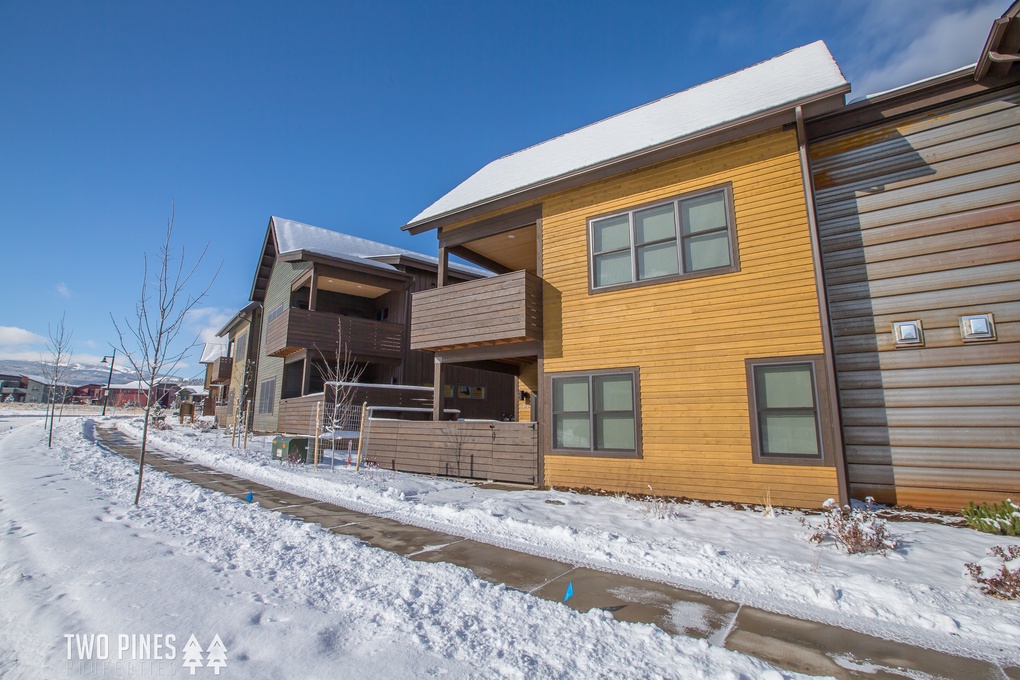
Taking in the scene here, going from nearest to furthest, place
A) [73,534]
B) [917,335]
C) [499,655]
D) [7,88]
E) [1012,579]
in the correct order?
[499,655]
[1012,579]
[73,534]
[917,335]
[7,88]

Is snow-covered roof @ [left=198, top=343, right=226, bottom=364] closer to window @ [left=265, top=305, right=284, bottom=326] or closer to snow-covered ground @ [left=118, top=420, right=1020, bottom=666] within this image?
window @ [left=265, top=305, right=284, bottom=326]

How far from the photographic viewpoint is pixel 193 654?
2869 mm

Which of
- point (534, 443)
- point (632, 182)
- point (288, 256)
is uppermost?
point (288, 256)

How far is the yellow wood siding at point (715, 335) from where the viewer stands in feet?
24.2

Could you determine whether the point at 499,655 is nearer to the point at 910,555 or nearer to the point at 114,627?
the point at 114,627

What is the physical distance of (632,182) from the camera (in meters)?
9.38

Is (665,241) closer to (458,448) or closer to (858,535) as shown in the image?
(858,535)

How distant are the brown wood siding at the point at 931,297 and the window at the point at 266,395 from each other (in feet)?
74.7

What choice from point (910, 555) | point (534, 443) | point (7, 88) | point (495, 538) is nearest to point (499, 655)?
point (495, 538)

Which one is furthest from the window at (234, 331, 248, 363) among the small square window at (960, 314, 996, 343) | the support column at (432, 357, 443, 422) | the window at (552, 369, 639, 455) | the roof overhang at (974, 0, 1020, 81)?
the roof overhang at (974, 0, 1020, 81)

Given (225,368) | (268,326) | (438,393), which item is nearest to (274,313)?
(268,326)

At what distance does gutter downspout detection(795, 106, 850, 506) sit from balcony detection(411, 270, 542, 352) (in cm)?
508

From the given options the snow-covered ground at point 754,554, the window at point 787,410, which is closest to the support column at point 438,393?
the snow-covered ground at point 754,554

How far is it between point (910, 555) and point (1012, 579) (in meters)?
1.14
